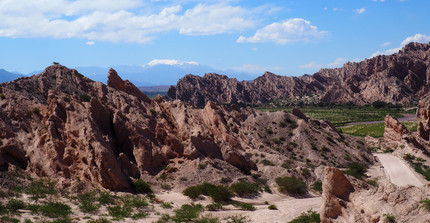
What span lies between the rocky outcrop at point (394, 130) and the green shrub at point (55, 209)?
5119 cm

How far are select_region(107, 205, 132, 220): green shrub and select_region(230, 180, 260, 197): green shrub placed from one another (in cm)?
937

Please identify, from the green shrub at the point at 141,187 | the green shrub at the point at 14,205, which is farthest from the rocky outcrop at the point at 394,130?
the green shrub at the point at 14,205

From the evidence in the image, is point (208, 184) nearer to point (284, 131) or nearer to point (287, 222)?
point (287, 222)

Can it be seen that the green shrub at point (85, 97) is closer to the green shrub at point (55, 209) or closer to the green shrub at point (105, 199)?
the green shrub at point (105, 199)

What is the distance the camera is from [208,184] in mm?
30234

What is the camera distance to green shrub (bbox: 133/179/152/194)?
29.3m

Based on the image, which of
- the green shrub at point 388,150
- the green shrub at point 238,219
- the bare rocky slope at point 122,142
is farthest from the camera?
the green shrub at point 388,150

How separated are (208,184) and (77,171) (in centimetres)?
1038

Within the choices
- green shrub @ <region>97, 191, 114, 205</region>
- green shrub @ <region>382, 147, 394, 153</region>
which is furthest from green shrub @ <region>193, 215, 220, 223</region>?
green shrub @ <region>382, 147, 394, 153</region>

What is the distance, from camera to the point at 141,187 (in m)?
29.5

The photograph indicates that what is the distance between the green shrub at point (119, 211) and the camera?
23016 mm

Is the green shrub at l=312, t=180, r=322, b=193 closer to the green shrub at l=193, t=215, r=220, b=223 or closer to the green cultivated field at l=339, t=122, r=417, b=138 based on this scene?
the green shrub at l=193, t=215, r=220, b=223

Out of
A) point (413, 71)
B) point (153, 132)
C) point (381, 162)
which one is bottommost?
point (381, 162)

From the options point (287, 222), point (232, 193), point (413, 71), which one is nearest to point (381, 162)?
point (232, 193)
